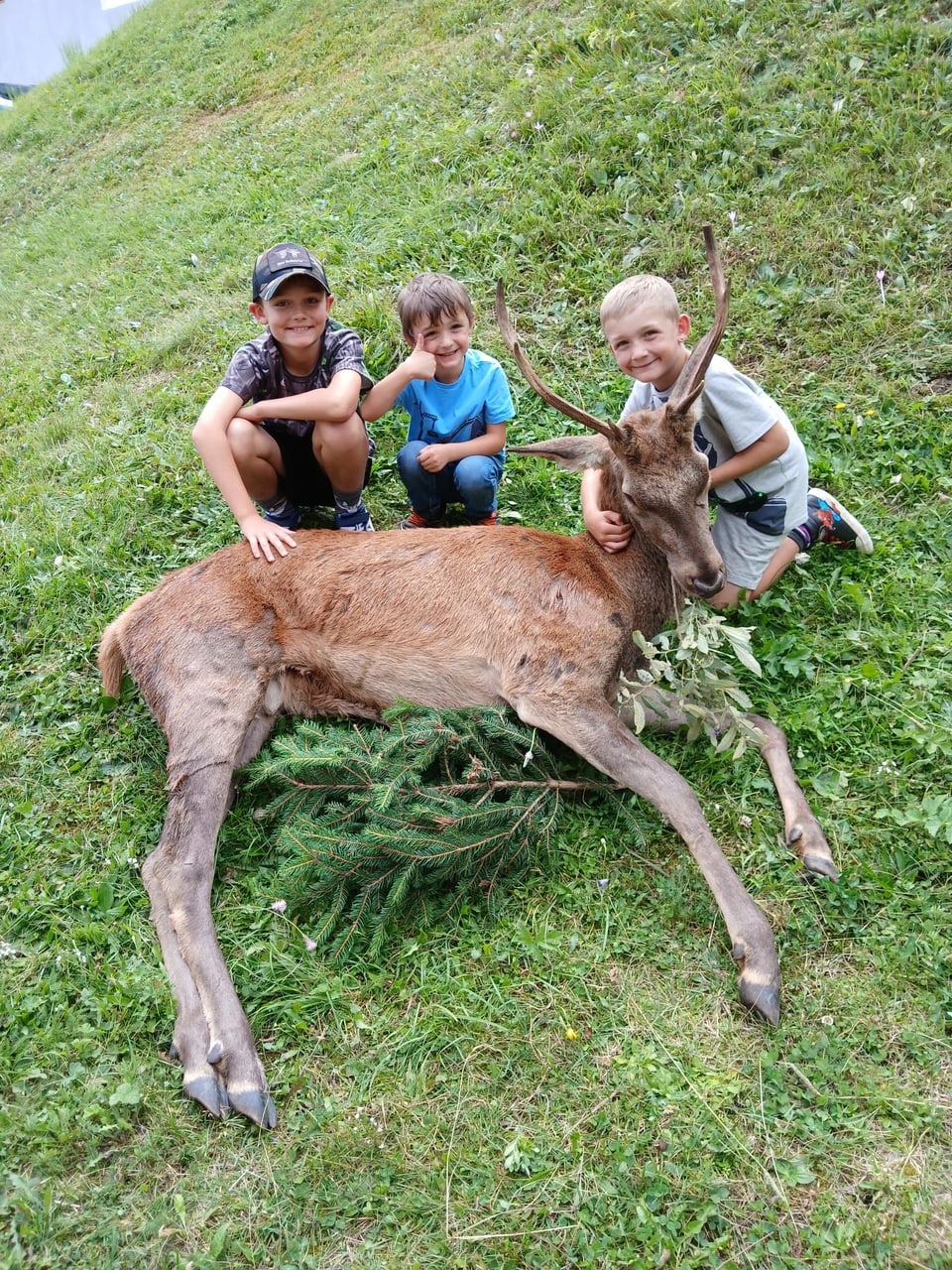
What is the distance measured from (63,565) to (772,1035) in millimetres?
4697

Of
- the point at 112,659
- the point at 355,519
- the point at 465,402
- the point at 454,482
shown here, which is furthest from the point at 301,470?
the point at 112,659

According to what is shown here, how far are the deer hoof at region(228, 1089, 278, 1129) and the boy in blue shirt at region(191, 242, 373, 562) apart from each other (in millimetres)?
2476

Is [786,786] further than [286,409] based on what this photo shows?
No

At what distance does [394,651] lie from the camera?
4.58 meters

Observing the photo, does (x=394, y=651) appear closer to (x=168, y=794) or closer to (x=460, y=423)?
(x=168, y=794)

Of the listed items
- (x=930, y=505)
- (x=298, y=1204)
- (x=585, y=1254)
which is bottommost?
(x=930, y=505)

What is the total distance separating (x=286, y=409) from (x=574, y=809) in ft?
8.10

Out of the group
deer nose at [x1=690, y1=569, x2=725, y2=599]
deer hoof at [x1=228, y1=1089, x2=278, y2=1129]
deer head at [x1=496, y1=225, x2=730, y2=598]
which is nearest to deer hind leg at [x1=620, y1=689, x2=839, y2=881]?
deer nose at [x1=690, y1=569, x2=725, y2=599]

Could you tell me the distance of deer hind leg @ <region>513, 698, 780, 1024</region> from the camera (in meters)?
3.41

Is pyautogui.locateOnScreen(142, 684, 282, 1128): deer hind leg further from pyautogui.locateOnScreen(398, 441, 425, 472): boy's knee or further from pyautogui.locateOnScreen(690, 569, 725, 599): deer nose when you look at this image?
pyautogui.locateOnScreen(690, 569, 725, 599): deer nose

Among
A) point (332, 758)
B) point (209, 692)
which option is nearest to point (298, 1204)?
point (332, 758)

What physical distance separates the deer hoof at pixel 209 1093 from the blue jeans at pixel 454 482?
322cm

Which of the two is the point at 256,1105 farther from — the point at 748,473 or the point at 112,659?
the point at 748,473

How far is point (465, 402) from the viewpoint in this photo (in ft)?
17.7
